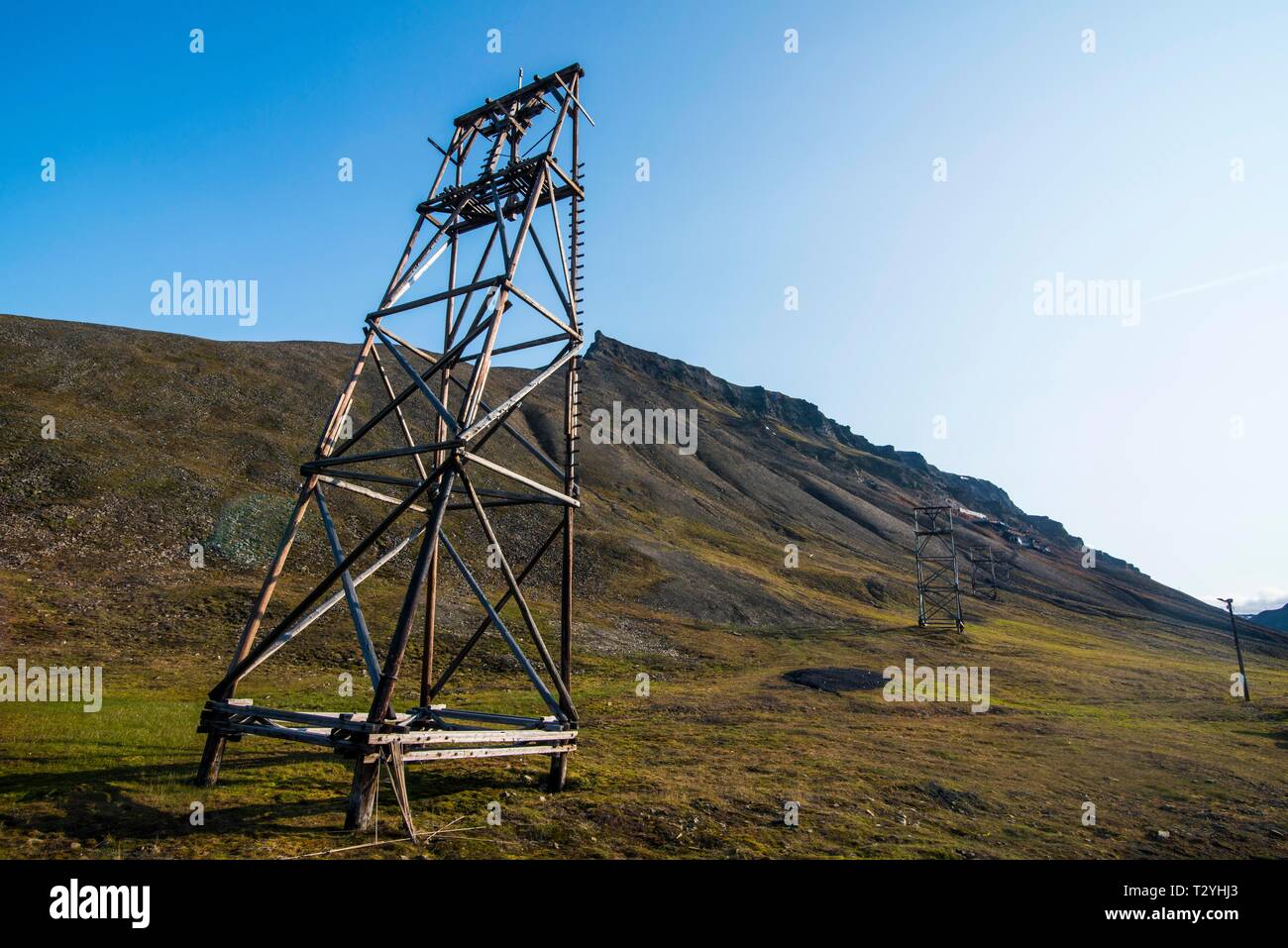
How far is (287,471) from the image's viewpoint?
43.6 m

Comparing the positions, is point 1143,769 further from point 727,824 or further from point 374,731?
point 374,731

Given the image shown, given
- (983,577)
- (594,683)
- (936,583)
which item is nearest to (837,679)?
(594,683)

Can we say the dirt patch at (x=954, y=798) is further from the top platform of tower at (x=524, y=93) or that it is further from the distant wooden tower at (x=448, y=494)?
the top platform of tower at (x=524, y=93)

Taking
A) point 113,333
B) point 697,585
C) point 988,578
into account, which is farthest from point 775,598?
point 113,333

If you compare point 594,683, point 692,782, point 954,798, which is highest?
point 692,782

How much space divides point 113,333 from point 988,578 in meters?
105

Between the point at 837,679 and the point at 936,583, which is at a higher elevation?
the point at 837,679

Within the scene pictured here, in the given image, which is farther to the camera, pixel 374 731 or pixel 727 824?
pixel 727 824

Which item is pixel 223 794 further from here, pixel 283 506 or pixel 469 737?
pixel 283 506

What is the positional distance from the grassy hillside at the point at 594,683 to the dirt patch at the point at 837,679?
1.13 m

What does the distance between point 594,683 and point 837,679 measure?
36.0ft

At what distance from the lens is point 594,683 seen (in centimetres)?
2553

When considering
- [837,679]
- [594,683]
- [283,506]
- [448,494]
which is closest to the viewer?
[448,494]

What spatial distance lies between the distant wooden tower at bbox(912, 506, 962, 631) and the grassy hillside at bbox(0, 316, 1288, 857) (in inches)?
93.7
